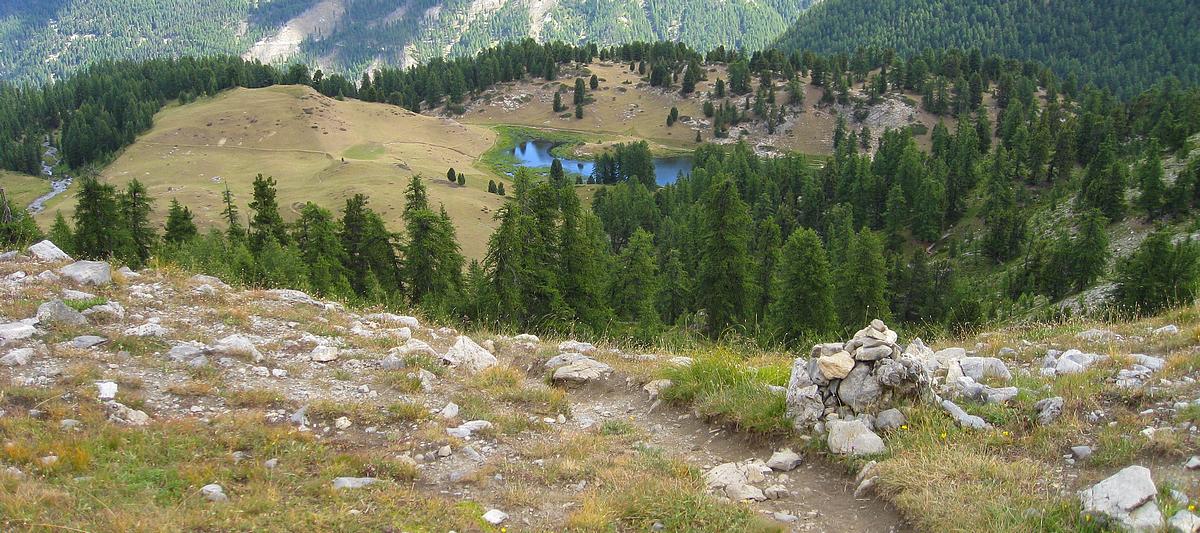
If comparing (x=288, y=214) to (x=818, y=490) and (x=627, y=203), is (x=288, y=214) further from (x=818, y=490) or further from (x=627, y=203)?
(x=818, y=490)

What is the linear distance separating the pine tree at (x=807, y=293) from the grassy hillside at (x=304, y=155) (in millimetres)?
54248

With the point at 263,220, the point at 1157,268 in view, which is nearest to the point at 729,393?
the point at 263,220

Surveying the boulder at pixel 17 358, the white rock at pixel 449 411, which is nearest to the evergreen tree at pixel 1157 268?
the white rock at pixel 449 411

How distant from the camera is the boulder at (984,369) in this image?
37.1 feet

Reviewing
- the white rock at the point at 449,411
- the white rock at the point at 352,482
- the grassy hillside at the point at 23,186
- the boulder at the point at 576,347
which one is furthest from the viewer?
the grassy hillside at the point at 23,186

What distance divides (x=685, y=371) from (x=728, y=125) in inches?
7338

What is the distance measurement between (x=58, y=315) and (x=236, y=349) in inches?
135

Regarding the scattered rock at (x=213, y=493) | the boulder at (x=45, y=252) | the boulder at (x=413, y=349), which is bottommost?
the boulder at (x=413, y=349)

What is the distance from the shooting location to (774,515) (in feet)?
27.1

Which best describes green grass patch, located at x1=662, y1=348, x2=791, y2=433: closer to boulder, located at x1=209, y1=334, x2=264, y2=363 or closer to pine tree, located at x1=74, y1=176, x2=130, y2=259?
boulder, located at x1=209, y1=334, x2=264, y2=363

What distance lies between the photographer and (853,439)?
938 centimetres

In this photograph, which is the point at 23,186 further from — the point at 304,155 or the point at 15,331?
the point at 15,331

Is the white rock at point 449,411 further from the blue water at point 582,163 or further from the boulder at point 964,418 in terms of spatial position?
the blue water at point 582,163

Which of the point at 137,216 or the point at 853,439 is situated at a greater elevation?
the point at 853,439
